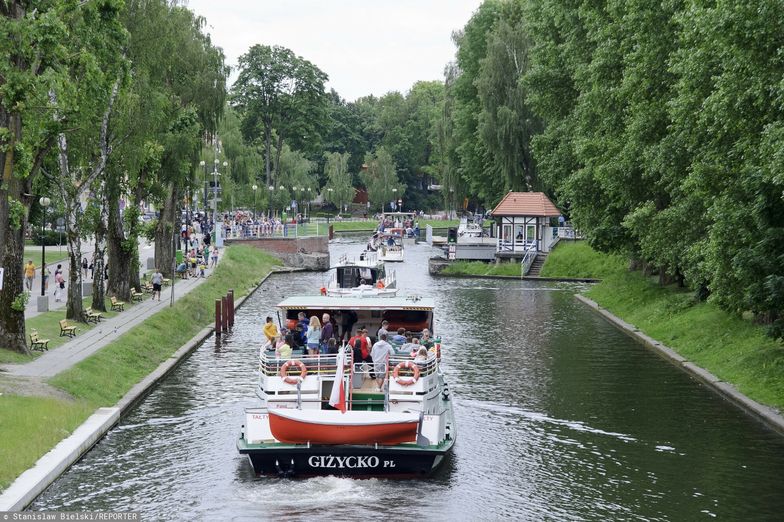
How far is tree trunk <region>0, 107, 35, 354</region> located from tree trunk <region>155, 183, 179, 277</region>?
88.2 feet

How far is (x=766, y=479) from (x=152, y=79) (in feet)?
106

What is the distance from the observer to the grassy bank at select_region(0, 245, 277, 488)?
78.5ft

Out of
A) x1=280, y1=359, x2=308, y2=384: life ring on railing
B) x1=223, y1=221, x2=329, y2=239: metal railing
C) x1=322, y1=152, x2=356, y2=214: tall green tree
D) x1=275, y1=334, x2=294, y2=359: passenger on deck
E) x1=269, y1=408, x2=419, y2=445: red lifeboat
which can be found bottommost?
x1=269, y1=408, x2=419, y2=445: red lifeboat

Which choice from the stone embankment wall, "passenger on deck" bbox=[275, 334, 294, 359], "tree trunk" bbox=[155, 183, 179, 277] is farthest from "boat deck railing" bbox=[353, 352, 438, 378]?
the stone embankment wall

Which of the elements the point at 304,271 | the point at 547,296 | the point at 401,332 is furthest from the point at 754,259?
the point at 304,271

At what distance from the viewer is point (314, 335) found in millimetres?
28141

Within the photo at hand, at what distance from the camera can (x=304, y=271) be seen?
8806 centimetres

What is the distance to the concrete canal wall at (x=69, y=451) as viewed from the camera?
69.1ft

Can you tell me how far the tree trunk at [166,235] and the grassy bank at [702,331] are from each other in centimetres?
2426

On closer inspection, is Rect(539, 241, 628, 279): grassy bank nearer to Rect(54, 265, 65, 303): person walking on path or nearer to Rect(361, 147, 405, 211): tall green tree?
Rect(54, 265, 65, 303): person walking on path

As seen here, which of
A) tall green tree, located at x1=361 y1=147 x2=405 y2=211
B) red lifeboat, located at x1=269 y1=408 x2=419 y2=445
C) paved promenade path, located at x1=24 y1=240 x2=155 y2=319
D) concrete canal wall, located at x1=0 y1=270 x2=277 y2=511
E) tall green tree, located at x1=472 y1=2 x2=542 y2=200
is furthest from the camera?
tall green tree, located at x1=361 y1=147 x2=405 y2=211

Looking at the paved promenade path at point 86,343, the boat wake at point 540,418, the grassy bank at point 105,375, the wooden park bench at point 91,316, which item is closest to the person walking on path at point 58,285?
the paved promenade path at point 86,343

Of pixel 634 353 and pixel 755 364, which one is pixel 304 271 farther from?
pixel 755 364

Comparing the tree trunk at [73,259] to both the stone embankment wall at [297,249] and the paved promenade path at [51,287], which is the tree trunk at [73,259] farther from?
the stone embankment wall at [297,249]
